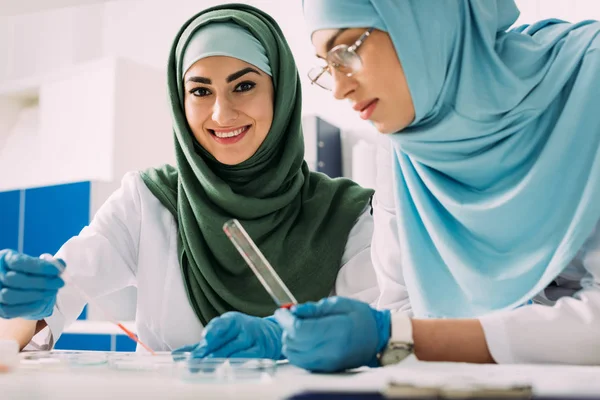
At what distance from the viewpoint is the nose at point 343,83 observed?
1261mm

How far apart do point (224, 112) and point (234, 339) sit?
0.77m

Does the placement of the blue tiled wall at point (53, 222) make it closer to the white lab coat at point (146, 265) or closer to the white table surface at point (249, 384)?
the white lab coat at point (146, 265)

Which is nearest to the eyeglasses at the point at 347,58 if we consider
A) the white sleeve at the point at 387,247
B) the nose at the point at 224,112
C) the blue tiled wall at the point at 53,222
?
the white sleeve at the point at 387,247

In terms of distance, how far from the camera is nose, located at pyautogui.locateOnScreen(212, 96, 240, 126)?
1.69 m

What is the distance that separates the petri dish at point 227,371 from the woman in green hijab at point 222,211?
0.77 m

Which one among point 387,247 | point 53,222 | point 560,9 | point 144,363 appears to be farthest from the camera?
point 53,222

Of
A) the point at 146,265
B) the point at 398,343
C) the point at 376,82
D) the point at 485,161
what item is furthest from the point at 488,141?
the point at 146,265

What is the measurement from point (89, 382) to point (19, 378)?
0.11 metres

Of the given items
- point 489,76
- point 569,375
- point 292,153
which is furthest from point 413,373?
point 292,153

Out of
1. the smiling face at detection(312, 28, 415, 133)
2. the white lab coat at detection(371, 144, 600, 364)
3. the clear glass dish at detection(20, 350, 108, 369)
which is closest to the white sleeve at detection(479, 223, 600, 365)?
the white lab coat at detection(371, 144, 600, 364)

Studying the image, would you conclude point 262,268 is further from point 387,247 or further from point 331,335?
point 387,247

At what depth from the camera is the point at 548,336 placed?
99cm

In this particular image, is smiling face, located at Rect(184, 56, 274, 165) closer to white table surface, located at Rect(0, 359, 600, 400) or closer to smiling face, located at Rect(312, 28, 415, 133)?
smiling face, located at Rect(312, 28, 415, 133)

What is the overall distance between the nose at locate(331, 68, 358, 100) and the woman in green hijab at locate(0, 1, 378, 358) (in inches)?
19.2
